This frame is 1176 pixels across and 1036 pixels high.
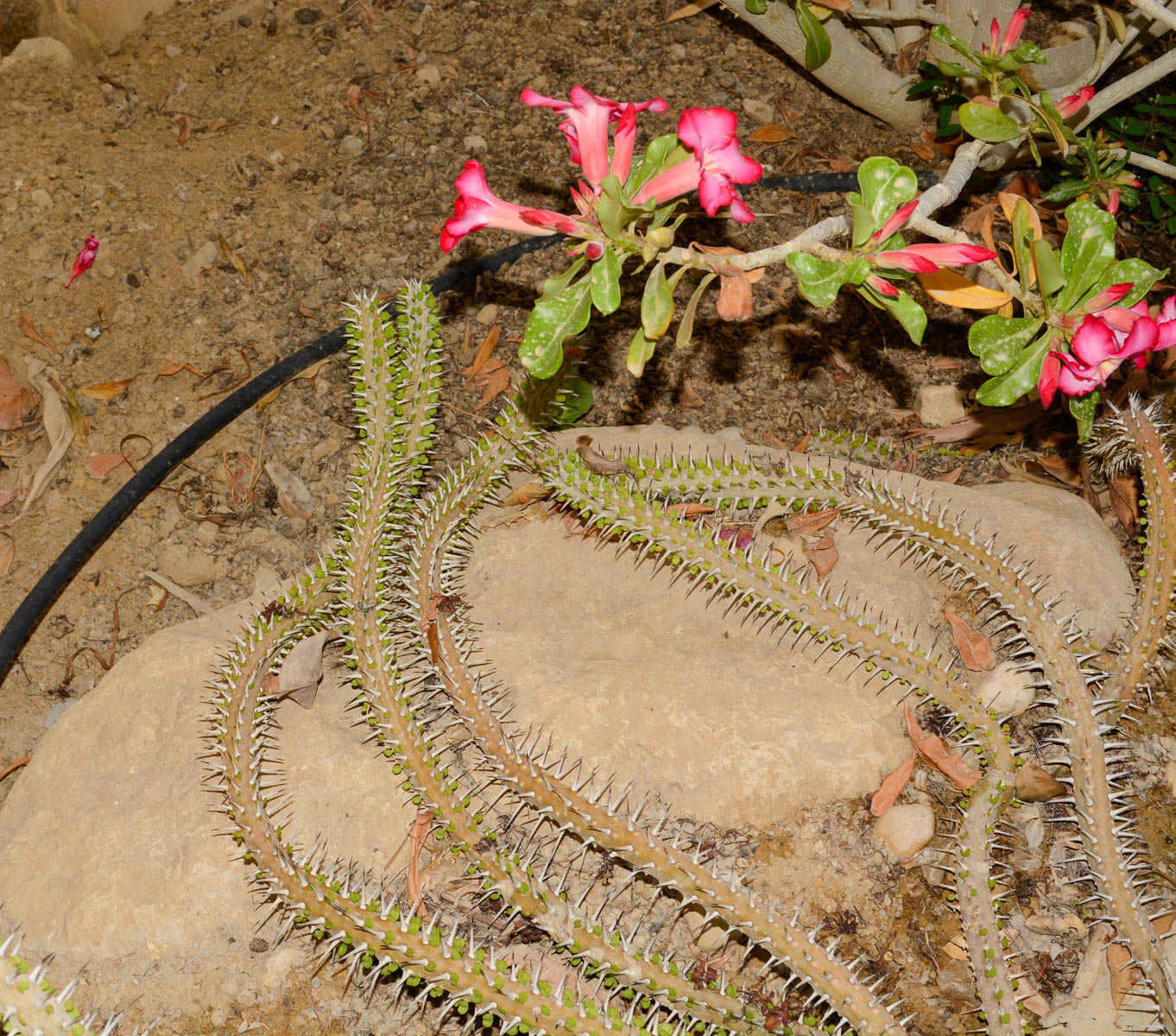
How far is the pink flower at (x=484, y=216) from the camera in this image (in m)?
1.60

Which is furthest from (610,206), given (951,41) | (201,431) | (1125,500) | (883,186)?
(1125,500)

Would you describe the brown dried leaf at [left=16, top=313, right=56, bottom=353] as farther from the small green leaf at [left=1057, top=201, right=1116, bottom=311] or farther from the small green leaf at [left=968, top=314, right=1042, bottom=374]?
the small green leaf at [left=1057, top=201, right=1116, bottom=311]

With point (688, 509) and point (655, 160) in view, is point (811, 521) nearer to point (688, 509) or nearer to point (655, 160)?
point (688, 509)

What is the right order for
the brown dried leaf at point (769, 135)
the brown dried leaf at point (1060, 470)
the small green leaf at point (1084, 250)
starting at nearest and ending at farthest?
the small green leaf at point (1084, 250) → the brown dried leaf at point (1060, 470) → the brown dried leaf at point (769, 135)

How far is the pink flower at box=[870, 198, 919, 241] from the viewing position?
5.37ft

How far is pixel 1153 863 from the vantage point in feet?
7.29

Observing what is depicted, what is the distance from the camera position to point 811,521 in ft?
8.73

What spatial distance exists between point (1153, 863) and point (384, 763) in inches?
75.9

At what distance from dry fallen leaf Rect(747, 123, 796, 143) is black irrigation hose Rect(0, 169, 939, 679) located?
281 mm

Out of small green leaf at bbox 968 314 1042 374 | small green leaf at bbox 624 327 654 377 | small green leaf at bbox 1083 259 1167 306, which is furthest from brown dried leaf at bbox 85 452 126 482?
small green leaf at bbox 1083 259 1167 306

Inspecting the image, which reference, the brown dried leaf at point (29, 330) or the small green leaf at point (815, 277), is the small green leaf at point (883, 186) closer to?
the small green leaf at point (815, 277)

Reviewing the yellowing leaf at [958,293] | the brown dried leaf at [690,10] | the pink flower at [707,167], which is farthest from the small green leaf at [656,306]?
the brown dried leaf at [690,10]

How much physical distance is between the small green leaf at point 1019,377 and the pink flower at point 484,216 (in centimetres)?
A: 92

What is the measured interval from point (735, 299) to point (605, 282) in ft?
0.82
